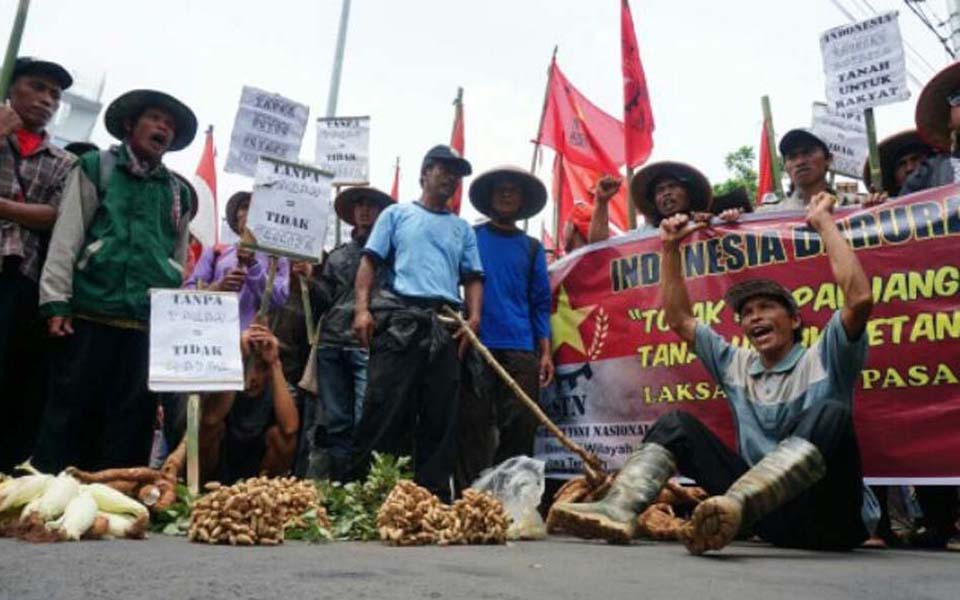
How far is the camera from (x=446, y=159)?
187 inches

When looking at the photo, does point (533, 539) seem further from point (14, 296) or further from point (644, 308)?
point (14, 296)

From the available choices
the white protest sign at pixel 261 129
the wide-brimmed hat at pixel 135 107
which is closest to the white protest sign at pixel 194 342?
the wide-brimmed hat at pixel 135 107

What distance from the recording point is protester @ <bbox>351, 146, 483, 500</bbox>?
4.26m

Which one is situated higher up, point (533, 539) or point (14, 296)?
point (14, 296)

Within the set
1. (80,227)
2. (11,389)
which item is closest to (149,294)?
(80,227)

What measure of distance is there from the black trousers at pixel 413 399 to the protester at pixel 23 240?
150 centimetres

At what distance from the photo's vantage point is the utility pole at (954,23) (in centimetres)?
967

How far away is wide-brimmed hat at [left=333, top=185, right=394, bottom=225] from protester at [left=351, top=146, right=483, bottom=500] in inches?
54.4

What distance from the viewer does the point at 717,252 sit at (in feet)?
16.1

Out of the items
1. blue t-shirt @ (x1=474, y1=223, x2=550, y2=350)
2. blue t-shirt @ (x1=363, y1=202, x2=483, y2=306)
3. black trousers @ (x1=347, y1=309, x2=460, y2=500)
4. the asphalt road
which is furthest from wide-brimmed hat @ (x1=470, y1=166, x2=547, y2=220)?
the asphalt road

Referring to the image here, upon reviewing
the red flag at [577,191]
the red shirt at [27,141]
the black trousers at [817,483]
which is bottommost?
the black trousers at [817,483]

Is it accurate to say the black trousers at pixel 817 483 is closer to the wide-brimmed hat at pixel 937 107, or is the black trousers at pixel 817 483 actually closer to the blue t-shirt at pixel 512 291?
the blue t-shirt at pixel 512 291

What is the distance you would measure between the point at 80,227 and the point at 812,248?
356cm

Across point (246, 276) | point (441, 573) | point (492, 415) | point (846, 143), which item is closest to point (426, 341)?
point (492, 415)
